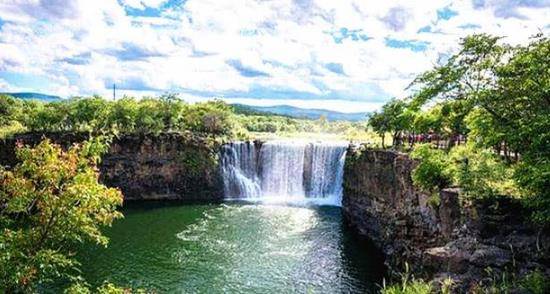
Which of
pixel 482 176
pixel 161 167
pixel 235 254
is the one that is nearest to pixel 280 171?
pixel 161 167

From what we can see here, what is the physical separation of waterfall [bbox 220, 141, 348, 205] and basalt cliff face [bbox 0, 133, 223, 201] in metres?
Result: 2.10

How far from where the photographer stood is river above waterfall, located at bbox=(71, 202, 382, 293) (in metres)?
31.2

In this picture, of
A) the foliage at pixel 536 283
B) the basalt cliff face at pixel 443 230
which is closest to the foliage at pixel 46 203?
the basalt cliff face at pixel 443 230

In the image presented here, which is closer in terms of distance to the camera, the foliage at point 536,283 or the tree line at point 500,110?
the foliage at point 536,283

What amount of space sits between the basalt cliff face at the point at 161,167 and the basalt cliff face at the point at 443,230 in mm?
20771

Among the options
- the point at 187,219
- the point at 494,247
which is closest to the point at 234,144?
the point at 187,219

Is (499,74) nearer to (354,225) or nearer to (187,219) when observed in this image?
(354,225)

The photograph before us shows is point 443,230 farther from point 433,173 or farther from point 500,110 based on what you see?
point 500,110

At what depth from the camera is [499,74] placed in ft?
68.5

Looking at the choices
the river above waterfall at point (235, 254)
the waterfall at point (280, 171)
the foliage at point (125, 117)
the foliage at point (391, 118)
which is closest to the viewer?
the river above waterfall at point (235, 254)

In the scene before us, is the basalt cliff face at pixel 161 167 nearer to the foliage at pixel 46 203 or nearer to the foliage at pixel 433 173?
the foliage at pixel 433 173

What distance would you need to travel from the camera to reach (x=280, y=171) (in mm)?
61219

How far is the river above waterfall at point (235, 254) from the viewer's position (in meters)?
31.2

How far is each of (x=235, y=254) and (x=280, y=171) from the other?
24.9 meters
